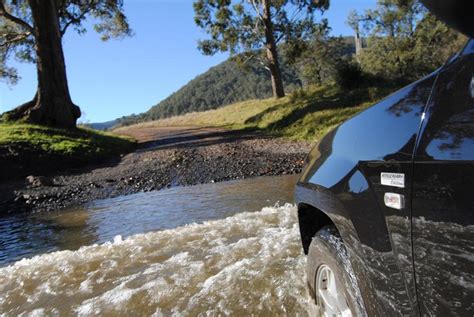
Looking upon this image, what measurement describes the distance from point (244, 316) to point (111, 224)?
3.98m

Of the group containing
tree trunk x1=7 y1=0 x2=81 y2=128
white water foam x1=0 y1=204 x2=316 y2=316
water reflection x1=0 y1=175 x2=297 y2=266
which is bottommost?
water reflection x1=0 y1=175 x2=297 y2=266

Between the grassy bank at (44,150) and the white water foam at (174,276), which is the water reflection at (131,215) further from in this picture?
the grassy bank at (44,150)

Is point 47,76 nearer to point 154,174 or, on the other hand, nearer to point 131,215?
point 154,174

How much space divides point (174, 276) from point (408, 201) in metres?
2.94

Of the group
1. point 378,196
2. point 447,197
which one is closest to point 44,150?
point 378,196

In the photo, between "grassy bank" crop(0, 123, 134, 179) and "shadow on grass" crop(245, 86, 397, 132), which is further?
"shadow on grass" crop(245, 86, 397, 132)

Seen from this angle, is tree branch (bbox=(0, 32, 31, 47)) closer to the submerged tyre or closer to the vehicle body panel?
the submerged tyre

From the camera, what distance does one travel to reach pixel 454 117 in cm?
152

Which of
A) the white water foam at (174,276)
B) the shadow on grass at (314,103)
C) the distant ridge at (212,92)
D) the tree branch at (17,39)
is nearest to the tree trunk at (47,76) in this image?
the tree branch at (17,39)

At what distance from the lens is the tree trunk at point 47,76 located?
62.0 feet

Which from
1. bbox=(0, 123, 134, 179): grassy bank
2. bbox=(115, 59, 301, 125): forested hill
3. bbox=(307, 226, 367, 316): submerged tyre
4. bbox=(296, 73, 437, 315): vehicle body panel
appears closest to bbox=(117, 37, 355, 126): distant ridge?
bbox=(115, 59, 301, 125): forested hill

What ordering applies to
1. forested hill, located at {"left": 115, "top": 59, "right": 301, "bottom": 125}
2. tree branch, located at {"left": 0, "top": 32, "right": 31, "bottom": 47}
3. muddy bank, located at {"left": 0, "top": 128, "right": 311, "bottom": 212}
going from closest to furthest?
1. muddy bank, located at {"left": 0, "top": 128, "right": 311, "bottom": 212}
2. tree branch, located at {"left": 0, "top": 32, "right": 31, "bottom": 47}
3. forested hill, located at {"left": 115, "top": 59, "right": 301, "bottom": 125}

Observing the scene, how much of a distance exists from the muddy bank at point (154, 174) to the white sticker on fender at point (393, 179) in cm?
775

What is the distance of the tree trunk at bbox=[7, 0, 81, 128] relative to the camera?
18.9m
